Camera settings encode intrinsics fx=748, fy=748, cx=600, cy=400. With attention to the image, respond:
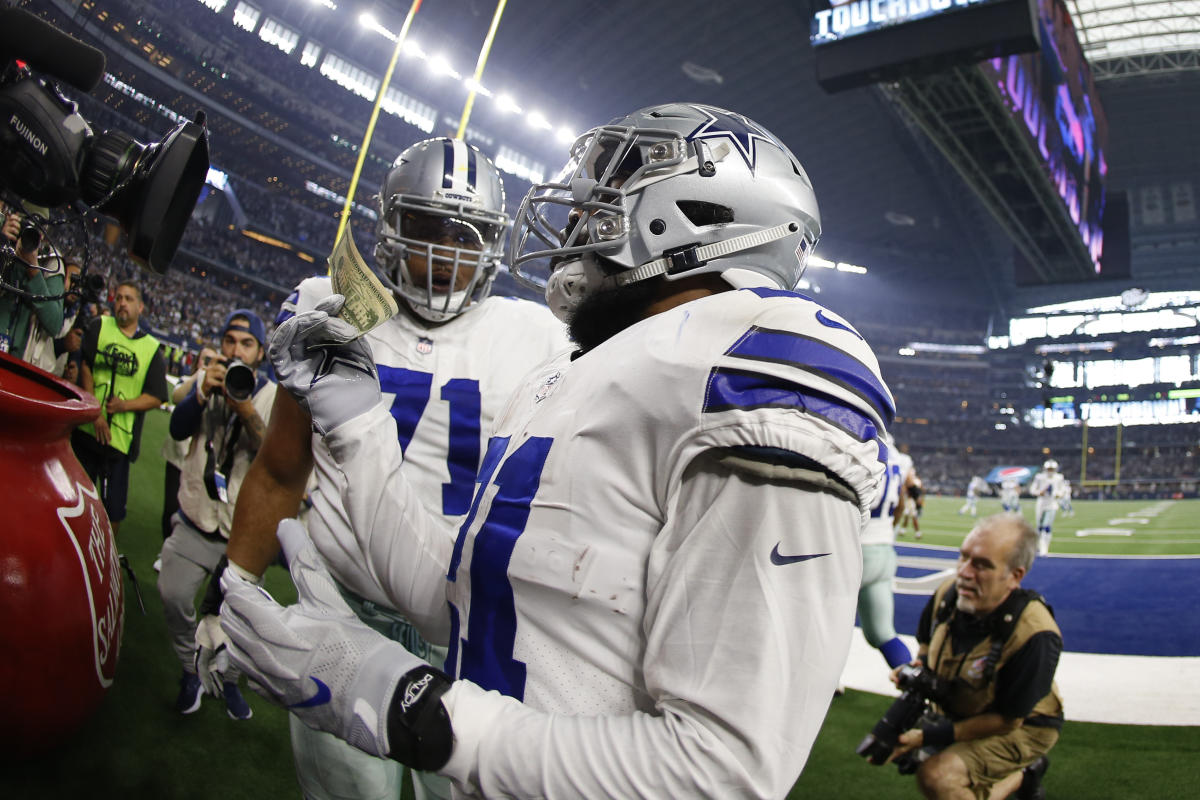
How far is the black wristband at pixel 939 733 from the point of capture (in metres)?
3.21

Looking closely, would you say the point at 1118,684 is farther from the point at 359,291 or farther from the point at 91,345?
the point at 91,345

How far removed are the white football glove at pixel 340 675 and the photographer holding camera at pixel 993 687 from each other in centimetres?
293

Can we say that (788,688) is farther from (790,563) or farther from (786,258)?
(786,258)

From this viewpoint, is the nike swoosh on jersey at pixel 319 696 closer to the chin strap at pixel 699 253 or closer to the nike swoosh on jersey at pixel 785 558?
the nike swoosh on jersey at pixel 785 558

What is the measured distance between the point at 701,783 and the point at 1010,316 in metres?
52.8

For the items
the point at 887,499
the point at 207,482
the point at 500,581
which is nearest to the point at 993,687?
the point at 887,499

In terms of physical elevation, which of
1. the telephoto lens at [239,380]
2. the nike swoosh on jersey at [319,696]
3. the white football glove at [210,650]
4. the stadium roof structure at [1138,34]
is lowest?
the white football glove at [210,650]

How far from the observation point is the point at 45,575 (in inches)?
71.2

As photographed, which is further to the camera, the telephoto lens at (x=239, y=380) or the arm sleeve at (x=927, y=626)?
the arm sleeve at (x=927, y=626)

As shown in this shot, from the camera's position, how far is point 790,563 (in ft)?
2.82

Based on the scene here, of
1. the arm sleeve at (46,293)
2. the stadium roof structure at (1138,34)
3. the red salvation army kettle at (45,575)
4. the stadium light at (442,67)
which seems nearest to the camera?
the red salvation army kettle at (45,575)

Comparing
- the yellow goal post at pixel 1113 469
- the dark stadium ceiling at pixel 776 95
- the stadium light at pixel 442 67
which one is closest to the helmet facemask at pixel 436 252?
the dark stadium ceiling at pixel 776 95

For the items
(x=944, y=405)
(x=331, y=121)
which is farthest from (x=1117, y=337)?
(x=331, y=121)

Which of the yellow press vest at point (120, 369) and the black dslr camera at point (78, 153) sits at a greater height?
the black dslr camera at point (78, 153)
